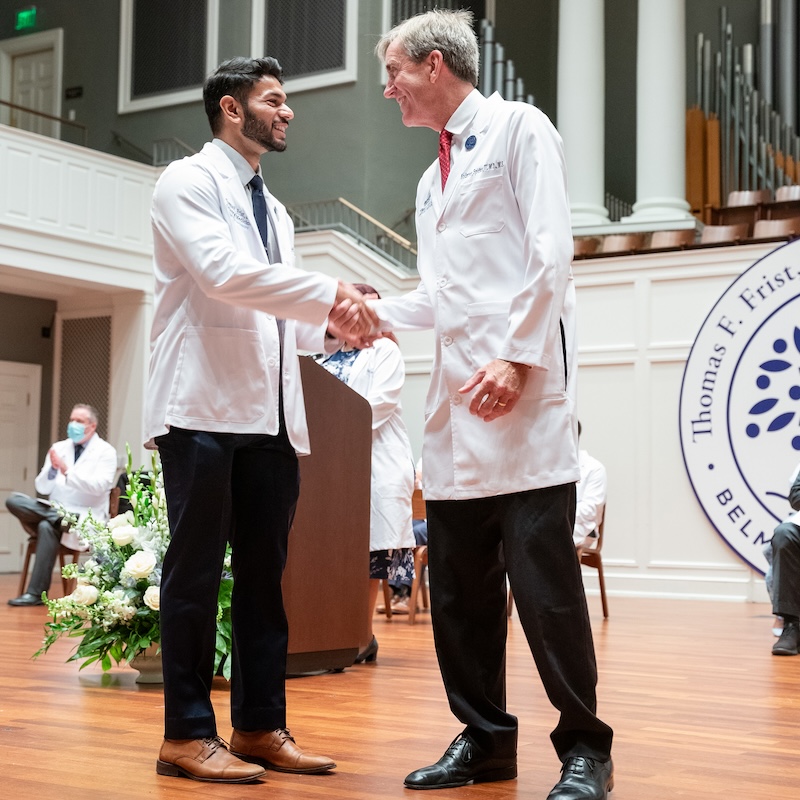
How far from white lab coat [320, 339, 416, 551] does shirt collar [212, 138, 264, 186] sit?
1.98 meters

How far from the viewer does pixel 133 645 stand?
12.3 ft

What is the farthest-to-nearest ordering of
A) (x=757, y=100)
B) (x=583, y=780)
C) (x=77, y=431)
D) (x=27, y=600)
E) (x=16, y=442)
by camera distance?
1. (x=757, y=100)
2. (x=16, y=442)
3. (x=77, y=431)
4. (x=27, y=600)
5. (x=583, y=780)

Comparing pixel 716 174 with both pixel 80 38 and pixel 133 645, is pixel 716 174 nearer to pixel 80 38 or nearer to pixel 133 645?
pixel 80 38

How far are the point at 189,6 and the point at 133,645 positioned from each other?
35.5ft

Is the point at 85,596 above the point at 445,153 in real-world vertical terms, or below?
below

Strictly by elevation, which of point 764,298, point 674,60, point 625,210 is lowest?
point 764,298

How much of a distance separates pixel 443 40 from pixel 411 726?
166 cm

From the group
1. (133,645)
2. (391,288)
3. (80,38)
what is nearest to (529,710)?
(133,645)

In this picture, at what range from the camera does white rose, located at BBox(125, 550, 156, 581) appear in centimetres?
374

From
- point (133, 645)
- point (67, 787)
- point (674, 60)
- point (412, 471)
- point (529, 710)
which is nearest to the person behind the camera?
point (67, 787)

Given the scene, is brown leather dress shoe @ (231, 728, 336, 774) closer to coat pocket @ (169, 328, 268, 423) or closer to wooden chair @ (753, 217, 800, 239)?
coat pocket @ (169, 328, 268, 423)

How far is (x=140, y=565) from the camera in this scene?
3.76 metres

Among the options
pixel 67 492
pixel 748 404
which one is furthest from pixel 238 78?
pixel 748 404

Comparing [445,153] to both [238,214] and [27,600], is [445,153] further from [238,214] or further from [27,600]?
[27,600]
